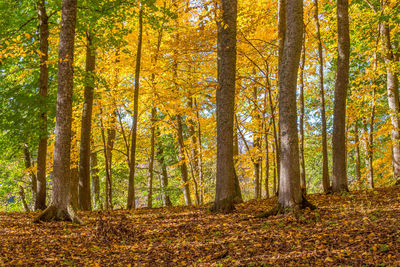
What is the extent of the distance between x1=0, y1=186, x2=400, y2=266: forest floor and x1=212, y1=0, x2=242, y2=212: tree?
69cm

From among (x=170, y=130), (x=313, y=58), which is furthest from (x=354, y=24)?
(x=170, y=130)

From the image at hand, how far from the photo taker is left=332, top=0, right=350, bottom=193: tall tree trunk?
9.27 meters

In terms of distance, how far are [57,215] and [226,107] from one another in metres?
4.73

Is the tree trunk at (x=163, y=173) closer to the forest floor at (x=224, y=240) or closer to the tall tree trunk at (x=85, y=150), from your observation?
the tall tree trunk at (x=85, y=150)

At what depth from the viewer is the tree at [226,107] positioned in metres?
8.23

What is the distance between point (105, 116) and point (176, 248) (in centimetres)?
982

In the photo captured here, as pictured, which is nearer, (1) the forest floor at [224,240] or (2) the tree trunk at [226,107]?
(1) the forest floor at [224,240]

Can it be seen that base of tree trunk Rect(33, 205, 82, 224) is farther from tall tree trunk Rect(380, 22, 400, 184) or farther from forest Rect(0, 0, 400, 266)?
tall tree trunk Rect(380, 22, 400, 184)

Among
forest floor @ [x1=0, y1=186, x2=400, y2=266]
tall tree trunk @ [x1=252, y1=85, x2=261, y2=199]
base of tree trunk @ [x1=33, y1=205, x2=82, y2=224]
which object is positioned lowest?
forest floor @ [x1=0, y1=186, x2=400, y2=266]

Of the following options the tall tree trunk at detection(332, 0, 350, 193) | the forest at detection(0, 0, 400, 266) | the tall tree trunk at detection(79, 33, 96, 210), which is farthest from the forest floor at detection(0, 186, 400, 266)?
the tall tree trunk at detection(79, 33, 96, 210)

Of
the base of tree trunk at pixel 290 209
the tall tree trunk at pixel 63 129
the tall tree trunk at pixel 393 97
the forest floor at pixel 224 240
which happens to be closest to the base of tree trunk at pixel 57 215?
the tall tree trunk at pixel 63 129

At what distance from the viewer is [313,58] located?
1349 cm

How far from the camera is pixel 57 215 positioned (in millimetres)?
7258

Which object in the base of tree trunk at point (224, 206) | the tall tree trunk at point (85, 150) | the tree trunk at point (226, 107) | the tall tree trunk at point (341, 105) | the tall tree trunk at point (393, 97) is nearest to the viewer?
the base of tree trunk at point (224, 206)
